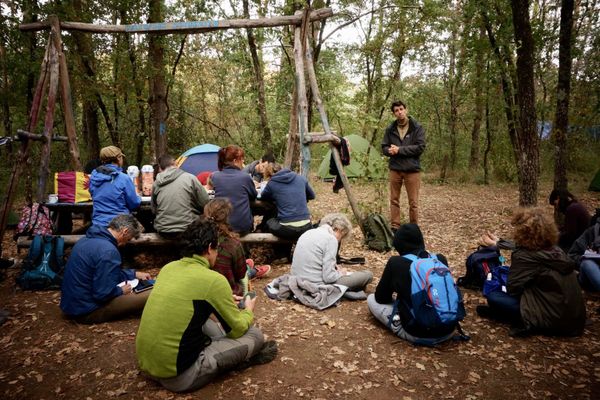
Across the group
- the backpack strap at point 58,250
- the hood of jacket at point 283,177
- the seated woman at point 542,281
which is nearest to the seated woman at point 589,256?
the seated woman at point 542,281

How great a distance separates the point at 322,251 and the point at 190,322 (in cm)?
195

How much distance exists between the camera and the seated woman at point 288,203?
5.39 m

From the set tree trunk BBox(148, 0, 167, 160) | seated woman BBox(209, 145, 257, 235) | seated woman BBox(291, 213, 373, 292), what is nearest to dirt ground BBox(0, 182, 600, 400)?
seated woman BBox(291, 213, 373, 292)

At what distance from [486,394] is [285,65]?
1161cm

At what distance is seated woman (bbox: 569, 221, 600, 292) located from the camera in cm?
436

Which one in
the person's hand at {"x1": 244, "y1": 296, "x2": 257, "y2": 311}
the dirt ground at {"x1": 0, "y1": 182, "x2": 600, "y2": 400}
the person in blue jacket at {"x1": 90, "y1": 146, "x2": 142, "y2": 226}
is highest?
the person in blue jacket at {"x1": 90, "y1": 146, "x2": 142, "y2": 226}

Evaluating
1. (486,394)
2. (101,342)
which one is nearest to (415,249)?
(486,394)

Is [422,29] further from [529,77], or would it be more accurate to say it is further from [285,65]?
[529,77]

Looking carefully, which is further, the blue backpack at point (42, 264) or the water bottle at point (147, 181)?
the water bottle at point (147, 181)

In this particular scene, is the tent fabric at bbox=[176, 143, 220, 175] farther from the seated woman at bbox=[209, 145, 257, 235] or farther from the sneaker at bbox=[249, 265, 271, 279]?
the sneaker at bbox=[249, 265, 271, 279]

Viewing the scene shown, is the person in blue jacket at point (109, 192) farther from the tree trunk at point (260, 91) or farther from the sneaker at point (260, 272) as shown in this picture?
the tree trunk at point (260, 91)

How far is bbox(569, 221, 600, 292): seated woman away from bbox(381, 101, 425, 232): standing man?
235cm

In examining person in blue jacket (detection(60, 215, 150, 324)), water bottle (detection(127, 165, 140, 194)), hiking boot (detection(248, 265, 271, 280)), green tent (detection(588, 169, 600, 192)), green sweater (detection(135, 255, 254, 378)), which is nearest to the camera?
green sweater (detection(135, 255, 254, 378))

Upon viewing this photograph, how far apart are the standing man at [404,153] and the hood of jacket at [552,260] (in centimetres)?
293
